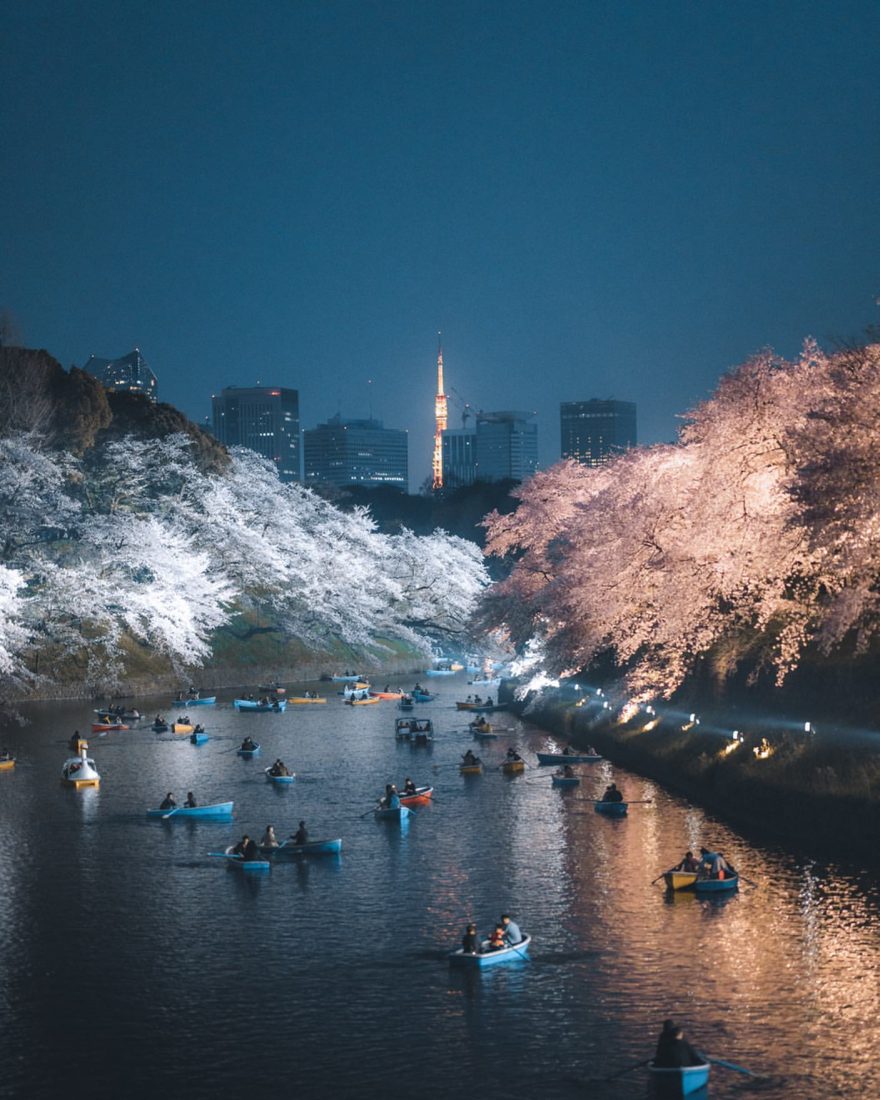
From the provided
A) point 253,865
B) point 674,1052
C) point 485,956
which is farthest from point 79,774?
point 674,1052

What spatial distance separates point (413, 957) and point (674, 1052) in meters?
7.38

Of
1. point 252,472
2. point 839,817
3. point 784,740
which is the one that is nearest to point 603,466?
point 784,740

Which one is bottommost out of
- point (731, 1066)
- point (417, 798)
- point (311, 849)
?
point (731, 1066)

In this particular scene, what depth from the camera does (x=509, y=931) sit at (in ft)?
78.0

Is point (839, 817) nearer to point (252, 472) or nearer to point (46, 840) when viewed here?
point (46, 840)

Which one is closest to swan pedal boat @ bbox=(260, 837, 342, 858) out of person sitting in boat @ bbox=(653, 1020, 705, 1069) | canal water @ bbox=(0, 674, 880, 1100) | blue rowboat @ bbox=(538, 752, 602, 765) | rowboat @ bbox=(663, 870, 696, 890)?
canal water @ bbox=(0, 674, 880, 1100)

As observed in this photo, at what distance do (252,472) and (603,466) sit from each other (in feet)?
123

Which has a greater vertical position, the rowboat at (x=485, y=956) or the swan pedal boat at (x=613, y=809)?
the swan pedal boat at (x=613, y=809)

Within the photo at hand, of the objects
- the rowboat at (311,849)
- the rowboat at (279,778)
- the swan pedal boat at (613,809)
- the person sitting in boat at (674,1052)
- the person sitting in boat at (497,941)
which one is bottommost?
the person sitting in boat at (674,1052)

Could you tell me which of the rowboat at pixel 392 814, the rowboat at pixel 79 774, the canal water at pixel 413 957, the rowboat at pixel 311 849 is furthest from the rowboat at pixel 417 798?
the rowboat at pixel 79 774

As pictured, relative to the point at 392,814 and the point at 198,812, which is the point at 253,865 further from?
the point at 198,812

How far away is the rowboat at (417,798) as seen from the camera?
127ft

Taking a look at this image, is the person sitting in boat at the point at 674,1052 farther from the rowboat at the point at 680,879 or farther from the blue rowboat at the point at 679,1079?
the rowboat at the point at 680,879

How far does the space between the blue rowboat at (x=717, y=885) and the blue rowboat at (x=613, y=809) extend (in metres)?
8.86
